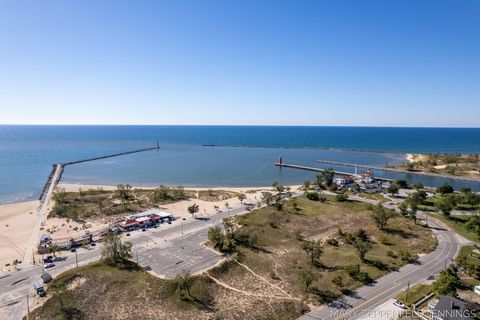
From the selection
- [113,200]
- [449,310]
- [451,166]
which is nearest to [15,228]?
[113,200]

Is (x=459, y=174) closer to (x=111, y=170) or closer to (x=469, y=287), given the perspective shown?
(x=469, y=287)

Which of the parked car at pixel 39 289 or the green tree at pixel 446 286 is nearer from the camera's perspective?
the green tree at pixel 446 286

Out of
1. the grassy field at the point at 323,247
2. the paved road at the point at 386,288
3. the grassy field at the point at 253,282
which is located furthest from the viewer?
the grassy field at the point at 323,247

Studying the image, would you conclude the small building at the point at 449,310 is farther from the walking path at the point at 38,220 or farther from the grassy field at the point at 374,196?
the walking path at the point at 38,220

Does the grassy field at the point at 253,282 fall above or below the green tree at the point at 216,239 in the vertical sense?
below

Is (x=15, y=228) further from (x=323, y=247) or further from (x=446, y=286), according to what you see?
(x=446, y=286)

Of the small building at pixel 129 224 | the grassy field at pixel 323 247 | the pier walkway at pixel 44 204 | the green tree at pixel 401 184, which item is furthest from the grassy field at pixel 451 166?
the pier walkway at pixel 44 204

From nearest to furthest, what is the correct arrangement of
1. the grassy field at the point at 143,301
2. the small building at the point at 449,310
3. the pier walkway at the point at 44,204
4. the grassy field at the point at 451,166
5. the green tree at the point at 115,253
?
the small building at the point at 449,310 < the grassy field at the point at 143,301 < the green tree at the point at 115,253 < the pier walkway at the point at 44,204 < the grassy field at the point at 451,166
